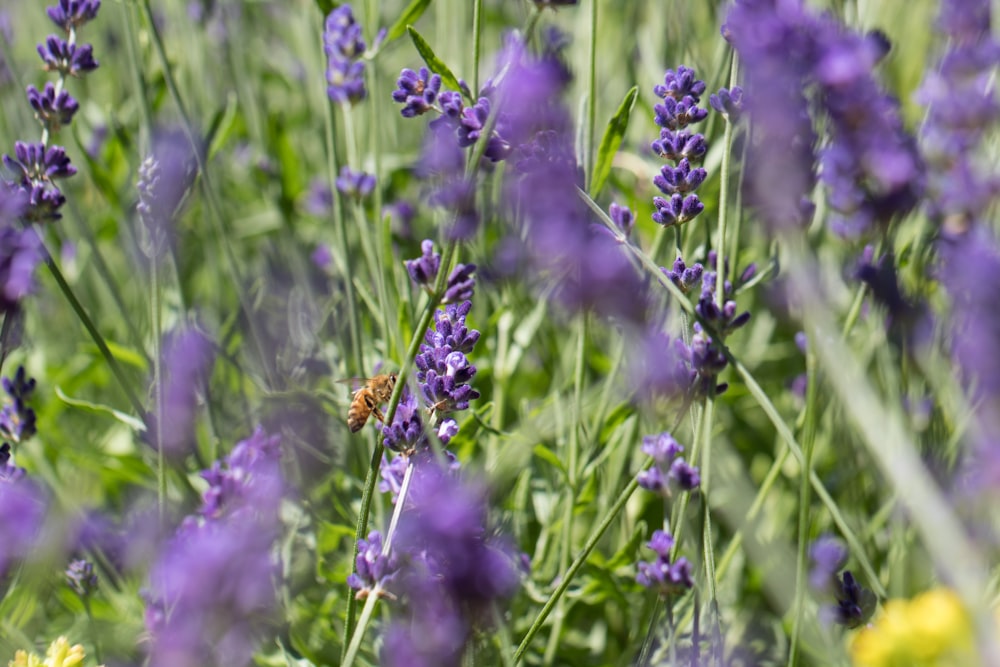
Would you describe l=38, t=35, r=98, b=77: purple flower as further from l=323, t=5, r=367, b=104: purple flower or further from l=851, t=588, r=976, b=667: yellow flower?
l=851, t=588, r=976, b=667: yellow flower

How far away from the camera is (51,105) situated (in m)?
1.30

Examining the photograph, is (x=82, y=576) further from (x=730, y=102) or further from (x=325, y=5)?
(x=730, y=102)

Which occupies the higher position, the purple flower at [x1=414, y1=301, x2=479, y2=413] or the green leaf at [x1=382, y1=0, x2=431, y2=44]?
the green leaf at [x1=382, y1=0, x2=431, y2=44]

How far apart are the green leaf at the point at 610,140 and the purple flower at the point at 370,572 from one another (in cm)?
49

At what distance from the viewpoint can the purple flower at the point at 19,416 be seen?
1.34m

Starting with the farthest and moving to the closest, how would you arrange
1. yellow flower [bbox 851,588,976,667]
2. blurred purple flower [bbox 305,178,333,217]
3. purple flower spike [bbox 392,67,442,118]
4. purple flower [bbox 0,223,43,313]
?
blurred purple flower [bbox 305,178,333,217] → purple flower spike [bbox 392,67,442,118] → purple flower [bbox 0,223,43,313] → yellow flower [bbox 851,588,976,667]

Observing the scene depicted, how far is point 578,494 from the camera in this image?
4.74 ft

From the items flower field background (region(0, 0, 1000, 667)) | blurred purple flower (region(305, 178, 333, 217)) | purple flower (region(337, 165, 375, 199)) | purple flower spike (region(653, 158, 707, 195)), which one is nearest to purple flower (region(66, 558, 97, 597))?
flower field background (region(0, 0, 1000, 667))

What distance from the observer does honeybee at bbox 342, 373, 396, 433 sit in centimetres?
123

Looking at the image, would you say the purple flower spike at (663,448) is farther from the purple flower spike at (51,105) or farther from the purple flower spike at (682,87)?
the purple flower spike at (51,105)

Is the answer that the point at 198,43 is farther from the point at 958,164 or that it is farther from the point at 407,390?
the point at 958,164

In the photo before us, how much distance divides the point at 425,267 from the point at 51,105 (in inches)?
23.3

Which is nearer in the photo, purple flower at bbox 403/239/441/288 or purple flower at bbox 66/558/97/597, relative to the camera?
purple flower at bbox 403/239/441/288

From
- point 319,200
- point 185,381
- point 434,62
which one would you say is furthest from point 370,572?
point 319,200
